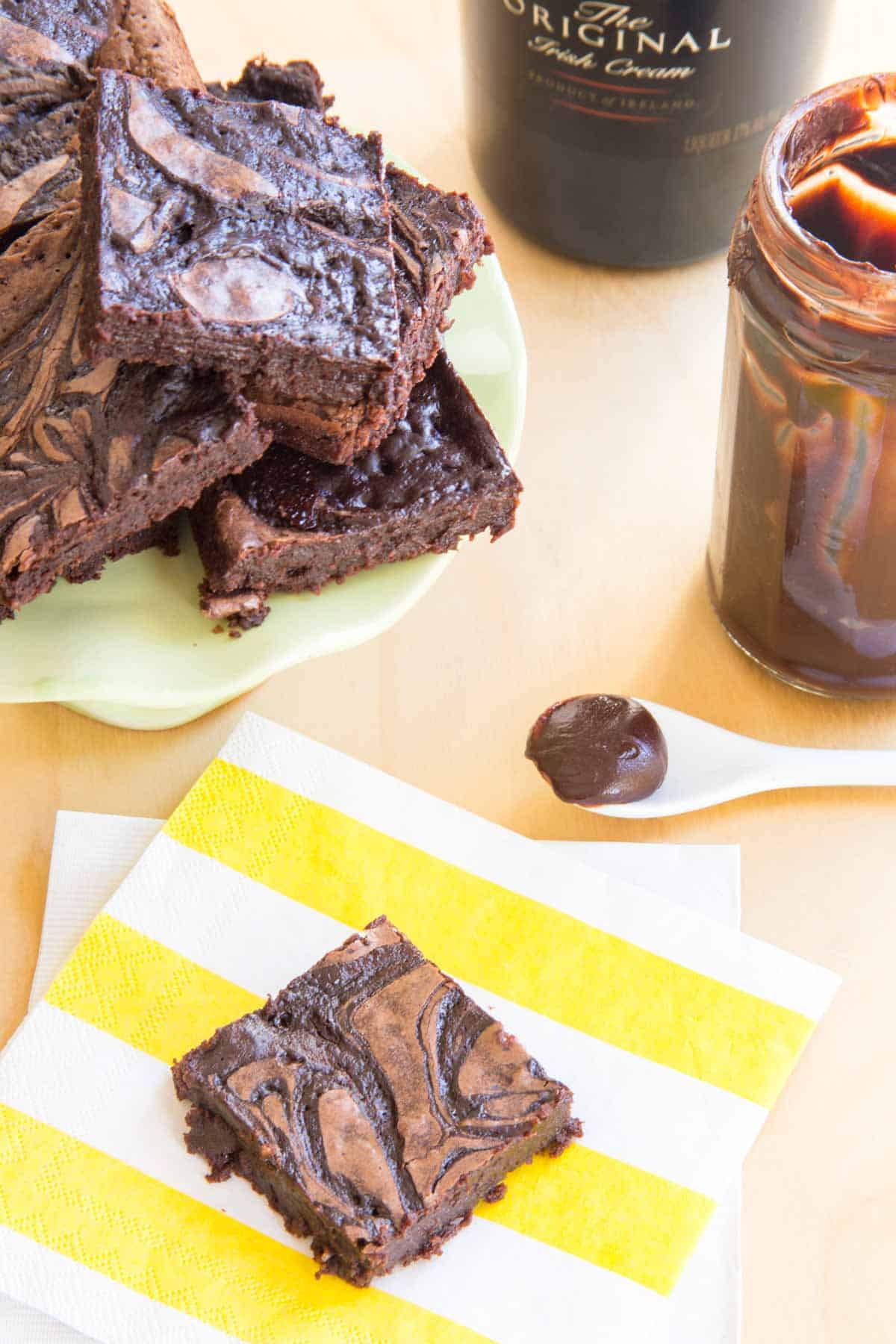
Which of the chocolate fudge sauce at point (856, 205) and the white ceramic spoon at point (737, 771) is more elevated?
the chocolate fudge sauce at point (856, 205)

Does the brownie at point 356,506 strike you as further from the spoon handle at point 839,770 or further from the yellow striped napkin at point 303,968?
the spoon handle at point 839,770

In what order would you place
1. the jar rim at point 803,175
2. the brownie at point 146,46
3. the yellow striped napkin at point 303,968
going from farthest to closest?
1. the brownie at point 146,46
2. the yellow striped napkin at point 303,968
3. the jar rim at point 803,175

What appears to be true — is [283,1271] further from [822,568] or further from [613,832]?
[822,568]

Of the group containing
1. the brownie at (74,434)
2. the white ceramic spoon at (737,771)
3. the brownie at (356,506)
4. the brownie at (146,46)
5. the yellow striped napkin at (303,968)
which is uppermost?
the brownie at (146,46)

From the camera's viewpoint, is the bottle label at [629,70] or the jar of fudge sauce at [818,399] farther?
the bottle label at [629,70]

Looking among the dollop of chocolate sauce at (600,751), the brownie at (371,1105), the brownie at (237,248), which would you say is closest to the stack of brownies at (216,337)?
the brownie at (237,248)

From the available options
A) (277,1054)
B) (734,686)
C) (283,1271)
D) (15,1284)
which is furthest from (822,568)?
(15,1284)

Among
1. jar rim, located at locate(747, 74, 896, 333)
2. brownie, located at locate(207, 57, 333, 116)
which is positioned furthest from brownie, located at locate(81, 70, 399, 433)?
jar rim, located at locate(747, 74, 896, 333)
